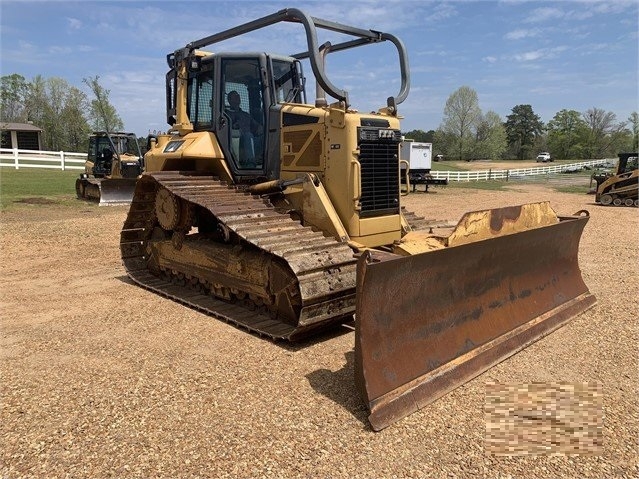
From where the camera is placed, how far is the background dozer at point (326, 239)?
4.03 metres

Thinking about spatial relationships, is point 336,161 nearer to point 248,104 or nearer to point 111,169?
point 248,104

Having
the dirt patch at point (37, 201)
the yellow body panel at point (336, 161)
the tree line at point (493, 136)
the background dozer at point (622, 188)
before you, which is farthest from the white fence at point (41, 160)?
the tree line at point (493, 136)

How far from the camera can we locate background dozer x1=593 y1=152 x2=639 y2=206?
19906 millimetres

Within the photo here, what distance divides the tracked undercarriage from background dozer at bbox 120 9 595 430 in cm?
2

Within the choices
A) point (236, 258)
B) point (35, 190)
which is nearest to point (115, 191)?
point (35, 190)

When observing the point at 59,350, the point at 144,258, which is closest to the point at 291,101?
the point at 144,258

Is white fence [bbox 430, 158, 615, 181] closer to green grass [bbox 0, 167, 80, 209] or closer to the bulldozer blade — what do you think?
the bulldozer blade

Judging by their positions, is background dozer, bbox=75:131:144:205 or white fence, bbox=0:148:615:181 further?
white fence, bbox=0:148:615:181

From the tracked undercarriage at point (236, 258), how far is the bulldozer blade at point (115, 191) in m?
9.69

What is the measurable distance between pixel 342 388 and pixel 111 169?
18339mm

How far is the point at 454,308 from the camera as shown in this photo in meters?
4.50

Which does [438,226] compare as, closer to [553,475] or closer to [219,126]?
[219,126]

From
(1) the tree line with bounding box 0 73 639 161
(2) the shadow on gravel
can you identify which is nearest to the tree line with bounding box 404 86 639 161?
(1) the tree line with bounding box 0 73 639 161

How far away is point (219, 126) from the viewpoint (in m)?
6.79
